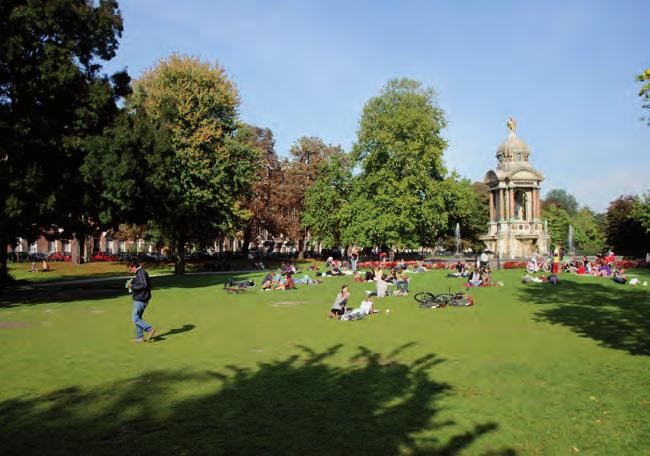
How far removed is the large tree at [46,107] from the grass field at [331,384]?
25.6 feet

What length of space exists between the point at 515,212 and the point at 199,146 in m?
36.4

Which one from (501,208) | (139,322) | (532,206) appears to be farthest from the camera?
(532,206)

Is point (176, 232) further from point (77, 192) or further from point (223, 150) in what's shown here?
point (77, 192)

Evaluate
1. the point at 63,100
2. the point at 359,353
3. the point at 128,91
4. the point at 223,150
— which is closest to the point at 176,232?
the point at 223,150

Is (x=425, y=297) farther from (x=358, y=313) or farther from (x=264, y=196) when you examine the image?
(x=264, y=196)

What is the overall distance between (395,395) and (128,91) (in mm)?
26624

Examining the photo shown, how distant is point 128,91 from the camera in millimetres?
29703

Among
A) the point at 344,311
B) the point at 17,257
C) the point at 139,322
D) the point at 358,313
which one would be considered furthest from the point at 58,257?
the point at 139,322

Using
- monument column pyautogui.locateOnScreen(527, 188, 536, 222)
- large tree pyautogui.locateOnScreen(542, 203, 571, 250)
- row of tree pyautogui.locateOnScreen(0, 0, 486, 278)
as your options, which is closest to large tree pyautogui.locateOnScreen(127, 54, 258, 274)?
row of tree pyautogui.locateOnScreen(0, 0, 486, 278)

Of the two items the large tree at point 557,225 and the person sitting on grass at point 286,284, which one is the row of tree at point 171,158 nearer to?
the person sitting on grass at point 286,284

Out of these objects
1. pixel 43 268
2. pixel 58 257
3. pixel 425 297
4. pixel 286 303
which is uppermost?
pixel 58 257

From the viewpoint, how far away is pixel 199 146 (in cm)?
4375

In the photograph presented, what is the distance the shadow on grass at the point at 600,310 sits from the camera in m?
13.7

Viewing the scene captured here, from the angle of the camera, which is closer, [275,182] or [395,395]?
[395,395]
